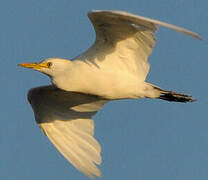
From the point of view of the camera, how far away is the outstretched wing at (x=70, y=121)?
46.5 feet

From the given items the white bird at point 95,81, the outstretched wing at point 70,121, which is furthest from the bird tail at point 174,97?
the outstretched wing at point 70,121

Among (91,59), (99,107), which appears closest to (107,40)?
(91,59)

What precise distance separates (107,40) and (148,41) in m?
0.77

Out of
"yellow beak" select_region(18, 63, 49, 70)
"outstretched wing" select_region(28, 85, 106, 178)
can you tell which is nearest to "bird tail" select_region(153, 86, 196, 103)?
"outstretched wing" select_region(28, 85, 106, 178)

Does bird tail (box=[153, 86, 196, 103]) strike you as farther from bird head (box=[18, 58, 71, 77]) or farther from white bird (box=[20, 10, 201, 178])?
bird head (box=[18, 58, 71, 77])

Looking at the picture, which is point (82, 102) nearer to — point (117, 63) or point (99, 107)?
point (99, 107)

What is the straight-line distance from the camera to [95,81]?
41.8ft

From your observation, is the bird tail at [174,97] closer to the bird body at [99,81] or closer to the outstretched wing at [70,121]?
the bird body at [99,81]

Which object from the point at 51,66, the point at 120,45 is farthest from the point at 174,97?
the point at 51,66

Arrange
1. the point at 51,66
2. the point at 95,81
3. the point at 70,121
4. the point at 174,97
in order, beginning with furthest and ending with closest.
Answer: the point at 70,121
the point at 174,97
the point at 51,66
the point at 95,81

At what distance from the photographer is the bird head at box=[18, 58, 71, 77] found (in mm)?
12805

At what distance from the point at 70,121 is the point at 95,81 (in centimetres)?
223

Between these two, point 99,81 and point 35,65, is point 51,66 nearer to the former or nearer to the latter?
point 35,65

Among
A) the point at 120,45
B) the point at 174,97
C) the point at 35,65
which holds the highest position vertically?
the point at 120,45
